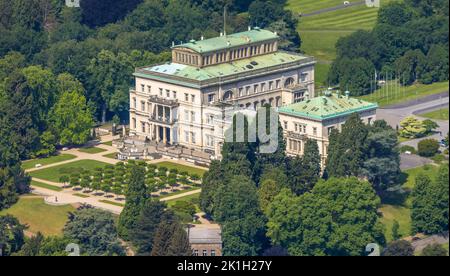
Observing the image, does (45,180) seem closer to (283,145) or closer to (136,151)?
(136,151)

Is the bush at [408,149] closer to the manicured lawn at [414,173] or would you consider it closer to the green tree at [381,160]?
the manicured lawn at [414,173]

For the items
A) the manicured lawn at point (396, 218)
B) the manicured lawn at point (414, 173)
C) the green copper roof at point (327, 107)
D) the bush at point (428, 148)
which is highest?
the green copper roof at point (327, 107)

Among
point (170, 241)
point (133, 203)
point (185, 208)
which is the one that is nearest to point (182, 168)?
point (185, 208)

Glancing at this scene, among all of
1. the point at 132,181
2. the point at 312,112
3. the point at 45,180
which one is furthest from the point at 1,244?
Answer: the point at 312,112

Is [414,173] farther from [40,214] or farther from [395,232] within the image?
[40,214]

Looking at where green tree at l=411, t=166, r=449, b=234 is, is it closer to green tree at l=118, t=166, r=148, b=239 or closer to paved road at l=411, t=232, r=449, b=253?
paved road at l=411, t=232, r=449, b=253

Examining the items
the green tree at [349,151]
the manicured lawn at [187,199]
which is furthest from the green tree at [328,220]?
the manicured lawn at [187,199]

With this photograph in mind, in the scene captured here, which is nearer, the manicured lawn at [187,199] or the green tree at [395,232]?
the green tree at [395,232]
